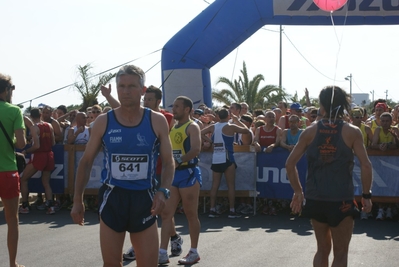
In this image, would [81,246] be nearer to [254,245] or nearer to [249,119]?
[254,245]

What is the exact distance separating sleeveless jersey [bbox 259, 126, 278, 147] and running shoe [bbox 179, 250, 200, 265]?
505 cm

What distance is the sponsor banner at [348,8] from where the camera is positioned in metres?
15.3

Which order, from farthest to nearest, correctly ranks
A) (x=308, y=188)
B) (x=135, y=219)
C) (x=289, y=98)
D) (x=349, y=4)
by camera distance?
(x=289, y=98), (x=349, y=4), (x=308, y=188), (x=135, y=219)

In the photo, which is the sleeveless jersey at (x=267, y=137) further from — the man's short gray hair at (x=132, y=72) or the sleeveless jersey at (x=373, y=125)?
the man's short gray hair at (x=132, y=72)

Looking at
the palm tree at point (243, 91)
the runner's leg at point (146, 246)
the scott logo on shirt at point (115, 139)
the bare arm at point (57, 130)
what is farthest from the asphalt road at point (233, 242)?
the palm tree at point (243, 91)

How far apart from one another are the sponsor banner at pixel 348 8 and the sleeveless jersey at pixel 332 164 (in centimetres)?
1052

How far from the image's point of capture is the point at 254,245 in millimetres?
8742

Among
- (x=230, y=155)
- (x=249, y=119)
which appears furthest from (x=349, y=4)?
(x=230, y=155)

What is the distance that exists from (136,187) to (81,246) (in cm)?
421

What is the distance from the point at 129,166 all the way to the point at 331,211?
174 centimetres

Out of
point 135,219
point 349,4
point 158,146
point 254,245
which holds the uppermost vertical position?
point 349,4

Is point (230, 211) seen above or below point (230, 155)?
below

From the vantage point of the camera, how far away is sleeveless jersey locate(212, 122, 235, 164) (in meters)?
11.7

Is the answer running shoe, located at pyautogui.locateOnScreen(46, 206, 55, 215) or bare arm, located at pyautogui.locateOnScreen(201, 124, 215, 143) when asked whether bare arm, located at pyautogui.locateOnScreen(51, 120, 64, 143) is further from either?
bare arm, located at pyautogui.locateOnScreen(201, 124, 215, 143)
